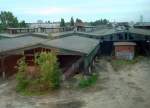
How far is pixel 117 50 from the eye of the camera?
83.8 ft

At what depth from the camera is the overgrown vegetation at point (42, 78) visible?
46.5 ft

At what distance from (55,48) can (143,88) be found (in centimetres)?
624

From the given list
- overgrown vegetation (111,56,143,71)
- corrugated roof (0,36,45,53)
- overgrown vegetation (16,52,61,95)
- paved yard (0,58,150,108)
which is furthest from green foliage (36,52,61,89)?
overgrown vegetation (111,56,143,71)

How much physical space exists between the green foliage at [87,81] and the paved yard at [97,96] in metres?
0.38

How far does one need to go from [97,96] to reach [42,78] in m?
3.30

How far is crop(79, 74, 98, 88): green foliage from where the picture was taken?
1503 centimetres

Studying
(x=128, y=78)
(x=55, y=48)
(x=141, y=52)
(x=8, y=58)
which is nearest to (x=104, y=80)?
(x=128, y=78)

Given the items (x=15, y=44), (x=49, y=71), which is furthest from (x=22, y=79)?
(x=15, y=44)

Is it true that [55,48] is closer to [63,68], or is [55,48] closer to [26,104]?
[63,68]

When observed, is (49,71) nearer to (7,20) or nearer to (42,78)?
(42,78)

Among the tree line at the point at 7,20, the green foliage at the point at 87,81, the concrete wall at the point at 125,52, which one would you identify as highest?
the tree line at the point at 7,20

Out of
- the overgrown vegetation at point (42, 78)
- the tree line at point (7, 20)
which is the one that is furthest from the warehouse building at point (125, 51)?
the tree line at point (7, 20)

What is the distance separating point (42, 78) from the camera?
1427cm

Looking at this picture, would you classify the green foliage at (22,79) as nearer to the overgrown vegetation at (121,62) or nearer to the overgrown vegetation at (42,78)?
the overgrown vegetation at (42,78)
